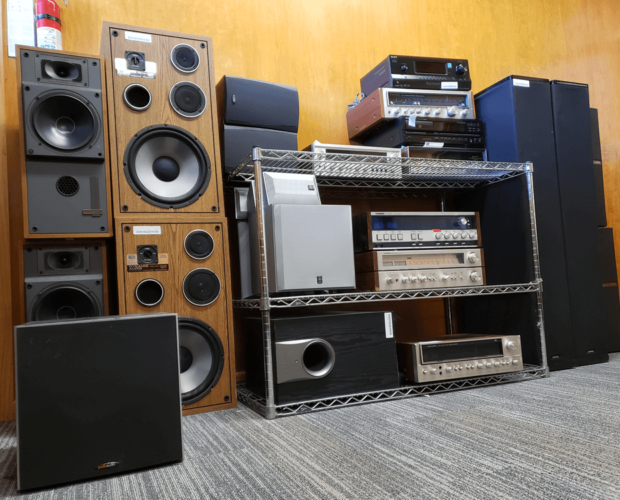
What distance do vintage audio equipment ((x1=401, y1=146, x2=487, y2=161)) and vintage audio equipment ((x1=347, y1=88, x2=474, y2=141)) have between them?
141 mm

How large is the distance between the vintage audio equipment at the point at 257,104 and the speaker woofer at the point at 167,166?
9.9 inches

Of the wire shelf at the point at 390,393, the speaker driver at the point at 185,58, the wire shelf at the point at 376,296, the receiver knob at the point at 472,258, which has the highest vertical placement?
the speaker driver at the point at 185,58

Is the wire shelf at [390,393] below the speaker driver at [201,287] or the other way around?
below

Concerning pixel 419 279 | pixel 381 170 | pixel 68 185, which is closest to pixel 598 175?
pixel 381 170

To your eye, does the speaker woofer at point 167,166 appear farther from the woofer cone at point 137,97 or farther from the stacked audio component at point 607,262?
the stacked audio component at point 607,262

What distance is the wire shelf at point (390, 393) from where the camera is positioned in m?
1.67

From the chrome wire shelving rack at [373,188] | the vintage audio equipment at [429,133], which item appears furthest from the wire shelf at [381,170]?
the vintage audio equipment at [429,133]

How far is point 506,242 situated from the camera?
7.18ft

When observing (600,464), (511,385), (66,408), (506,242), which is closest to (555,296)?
(506,242)

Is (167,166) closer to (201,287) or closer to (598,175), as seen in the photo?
(201,287)

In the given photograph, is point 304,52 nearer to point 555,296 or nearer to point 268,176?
point 268,176

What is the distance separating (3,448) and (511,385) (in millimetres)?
1684

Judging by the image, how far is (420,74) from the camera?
2195 mm

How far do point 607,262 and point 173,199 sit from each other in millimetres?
2206
